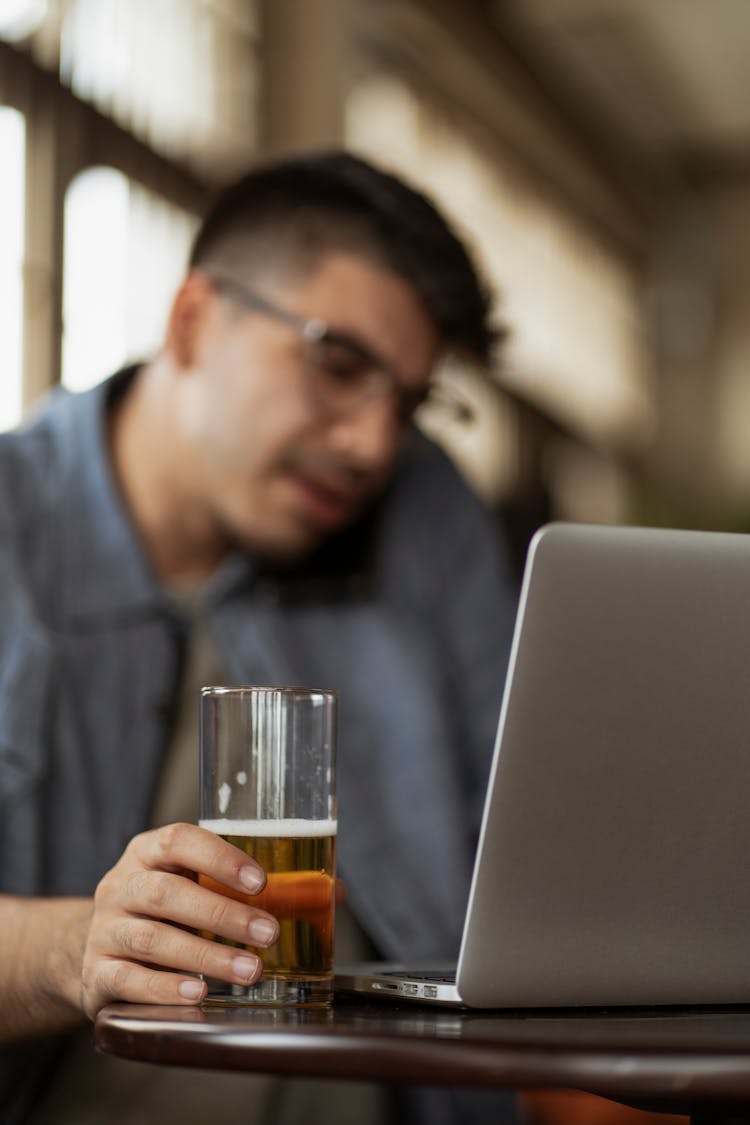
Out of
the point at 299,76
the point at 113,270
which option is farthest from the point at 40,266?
the point at 299,76

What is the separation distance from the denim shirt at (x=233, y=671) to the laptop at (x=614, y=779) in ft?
2.35

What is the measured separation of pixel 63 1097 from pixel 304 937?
0.65 meters

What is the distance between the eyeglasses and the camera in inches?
67.7

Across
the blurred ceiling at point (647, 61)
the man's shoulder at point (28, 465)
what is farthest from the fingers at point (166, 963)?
the blurred ceiling at point (647, 61)

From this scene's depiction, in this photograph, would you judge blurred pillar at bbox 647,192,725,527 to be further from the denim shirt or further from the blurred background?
the denim shirt

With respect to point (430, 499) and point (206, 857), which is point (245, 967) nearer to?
point (206, 857)

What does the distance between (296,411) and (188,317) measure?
0.61ft

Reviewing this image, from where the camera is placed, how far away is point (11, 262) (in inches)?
105

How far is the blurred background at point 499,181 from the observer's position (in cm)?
284

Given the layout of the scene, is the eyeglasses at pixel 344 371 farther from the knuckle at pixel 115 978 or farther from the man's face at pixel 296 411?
the knuckle at pixel 115 978

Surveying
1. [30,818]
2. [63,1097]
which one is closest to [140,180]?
[30,818]

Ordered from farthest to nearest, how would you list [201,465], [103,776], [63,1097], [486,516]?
[486,516] → [201,465] → [103,776] → [63,1097]

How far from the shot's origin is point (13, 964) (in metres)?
1.12

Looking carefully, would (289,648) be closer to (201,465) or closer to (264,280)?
(201,465)
